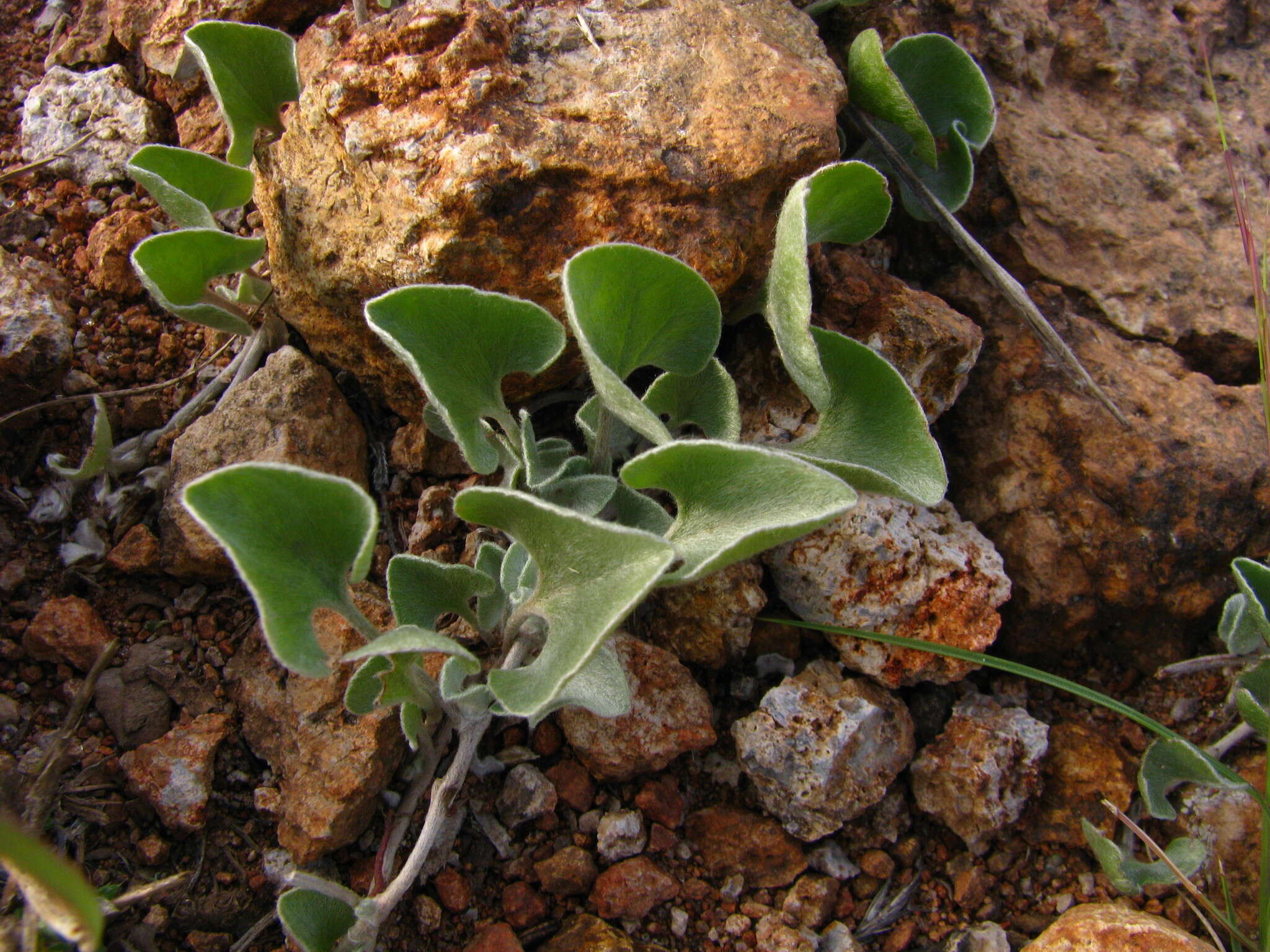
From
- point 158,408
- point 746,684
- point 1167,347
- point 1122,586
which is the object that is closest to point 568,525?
point 746,684

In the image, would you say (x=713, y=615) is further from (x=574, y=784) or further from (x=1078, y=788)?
(x=1078, y=788)

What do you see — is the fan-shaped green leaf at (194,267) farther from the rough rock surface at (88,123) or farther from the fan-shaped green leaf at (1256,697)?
the fan-shaped green leaf at (1256,697)

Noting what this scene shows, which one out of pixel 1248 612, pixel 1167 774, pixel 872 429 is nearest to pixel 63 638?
pixel 872 429

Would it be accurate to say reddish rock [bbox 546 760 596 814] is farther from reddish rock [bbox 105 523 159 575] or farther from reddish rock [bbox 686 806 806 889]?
reddish rock [bbox 105 523 159 575]

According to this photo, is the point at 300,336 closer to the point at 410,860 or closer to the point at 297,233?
the point at 297,233

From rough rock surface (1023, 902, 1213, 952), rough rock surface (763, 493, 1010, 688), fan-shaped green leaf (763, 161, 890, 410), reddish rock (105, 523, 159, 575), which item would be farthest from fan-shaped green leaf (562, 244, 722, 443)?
rough rock surface (1023, 902, 1213, 952)

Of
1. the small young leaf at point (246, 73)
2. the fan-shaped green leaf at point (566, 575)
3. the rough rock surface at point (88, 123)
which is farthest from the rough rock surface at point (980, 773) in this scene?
the rough rock surface at point (88, 123)

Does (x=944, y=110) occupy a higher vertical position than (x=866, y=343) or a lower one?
higher
